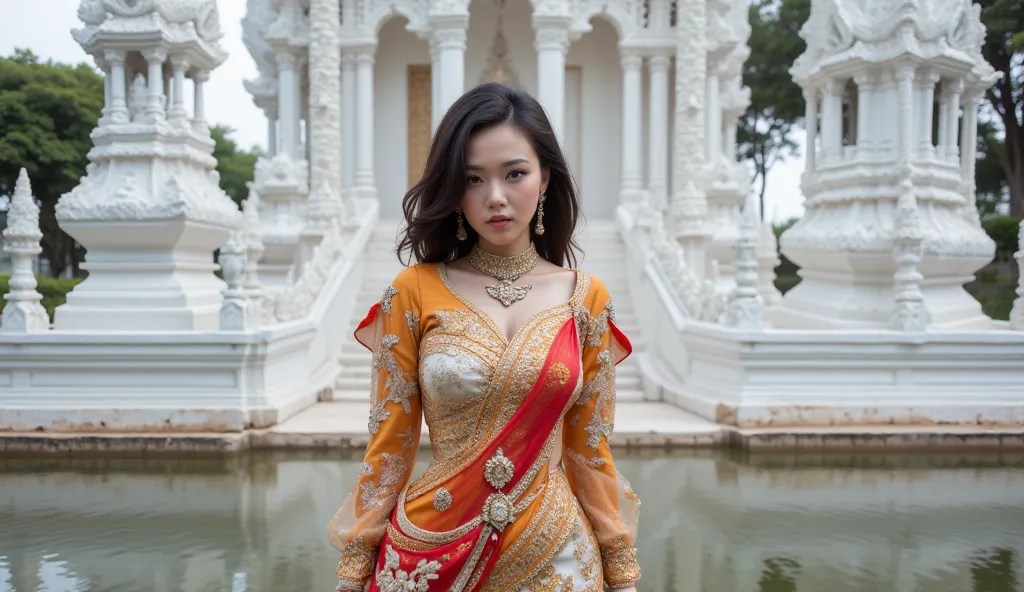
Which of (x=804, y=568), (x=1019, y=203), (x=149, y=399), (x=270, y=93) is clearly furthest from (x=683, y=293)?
(x=1019, y=203)

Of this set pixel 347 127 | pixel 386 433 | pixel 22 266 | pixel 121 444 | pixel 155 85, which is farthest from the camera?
pixel 347 127

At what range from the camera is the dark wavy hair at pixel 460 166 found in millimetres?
1758

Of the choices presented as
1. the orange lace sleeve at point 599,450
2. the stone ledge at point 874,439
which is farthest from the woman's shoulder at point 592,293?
the stone ledge at point 874,439

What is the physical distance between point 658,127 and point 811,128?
266 cm

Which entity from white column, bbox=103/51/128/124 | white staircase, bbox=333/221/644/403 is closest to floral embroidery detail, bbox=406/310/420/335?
white staircase, bbox=333/221/644/403

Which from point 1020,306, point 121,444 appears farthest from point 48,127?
point 1020,306

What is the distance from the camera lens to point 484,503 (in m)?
1.72

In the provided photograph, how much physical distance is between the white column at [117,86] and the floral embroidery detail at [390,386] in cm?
727

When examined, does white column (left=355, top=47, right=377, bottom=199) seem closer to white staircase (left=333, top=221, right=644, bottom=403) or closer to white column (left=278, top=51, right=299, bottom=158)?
white staircase (left=333, top=221, right=644, bottom=403)

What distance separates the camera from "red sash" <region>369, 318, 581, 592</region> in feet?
5.58

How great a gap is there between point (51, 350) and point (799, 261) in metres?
7.85

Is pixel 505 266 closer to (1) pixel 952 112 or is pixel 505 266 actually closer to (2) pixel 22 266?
(2) pixel 22 266

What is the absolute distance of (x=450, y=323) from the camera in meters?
1.77

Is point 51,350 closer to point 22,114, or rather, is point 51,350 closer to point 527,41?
point 527,41
